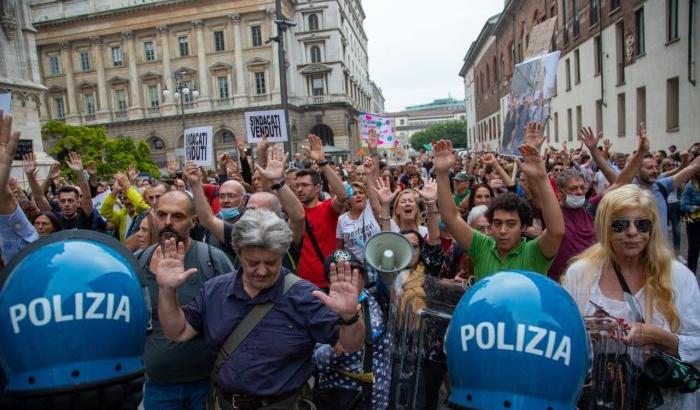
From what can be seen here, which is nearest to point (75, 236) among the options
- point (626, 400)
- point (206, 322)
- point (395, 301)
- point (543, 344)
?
point (206, 322)

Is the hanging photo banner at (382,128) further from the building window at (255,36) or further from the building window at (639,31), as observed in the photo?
the building window at (255,36)

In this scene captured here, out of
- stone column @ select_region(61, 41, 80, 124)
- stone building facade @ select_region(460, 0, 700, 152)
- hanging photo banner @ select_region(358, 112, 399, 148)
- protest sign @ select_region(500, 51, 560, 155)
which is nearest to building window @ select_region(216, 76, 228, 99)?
stone column @ select_region(61, 41, 80, 124)

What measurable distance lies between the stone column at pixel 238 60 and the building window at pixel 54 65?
749 inches

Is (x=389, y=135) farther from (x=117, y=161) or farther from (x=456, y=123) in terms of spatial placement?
(x=456, y=123)

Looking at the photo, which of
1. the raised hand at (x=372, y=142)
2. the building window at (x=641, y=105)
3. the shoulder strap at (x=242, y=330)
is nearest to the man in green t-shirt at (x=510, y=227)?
the shoulder strap at (x=242, y=330)

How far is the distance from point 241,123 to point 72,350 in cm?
4701

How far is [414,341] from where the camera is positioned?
1.94m

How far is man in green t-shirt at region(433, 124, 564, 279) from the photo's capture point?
2.80 m

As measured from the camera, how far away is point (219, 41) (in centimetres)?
4788

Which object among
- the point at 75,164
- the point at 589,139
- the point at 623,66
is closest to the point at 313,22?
the point at 623,66

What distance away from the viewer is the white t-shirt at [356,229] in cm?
441

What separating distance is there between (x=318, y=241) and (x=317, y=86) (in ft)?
159

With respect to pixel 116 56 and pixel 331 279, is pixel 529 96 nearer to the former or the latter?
pixel 331 279

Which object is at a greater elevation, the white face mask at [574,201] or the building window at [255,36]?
the building window at [255,36]
